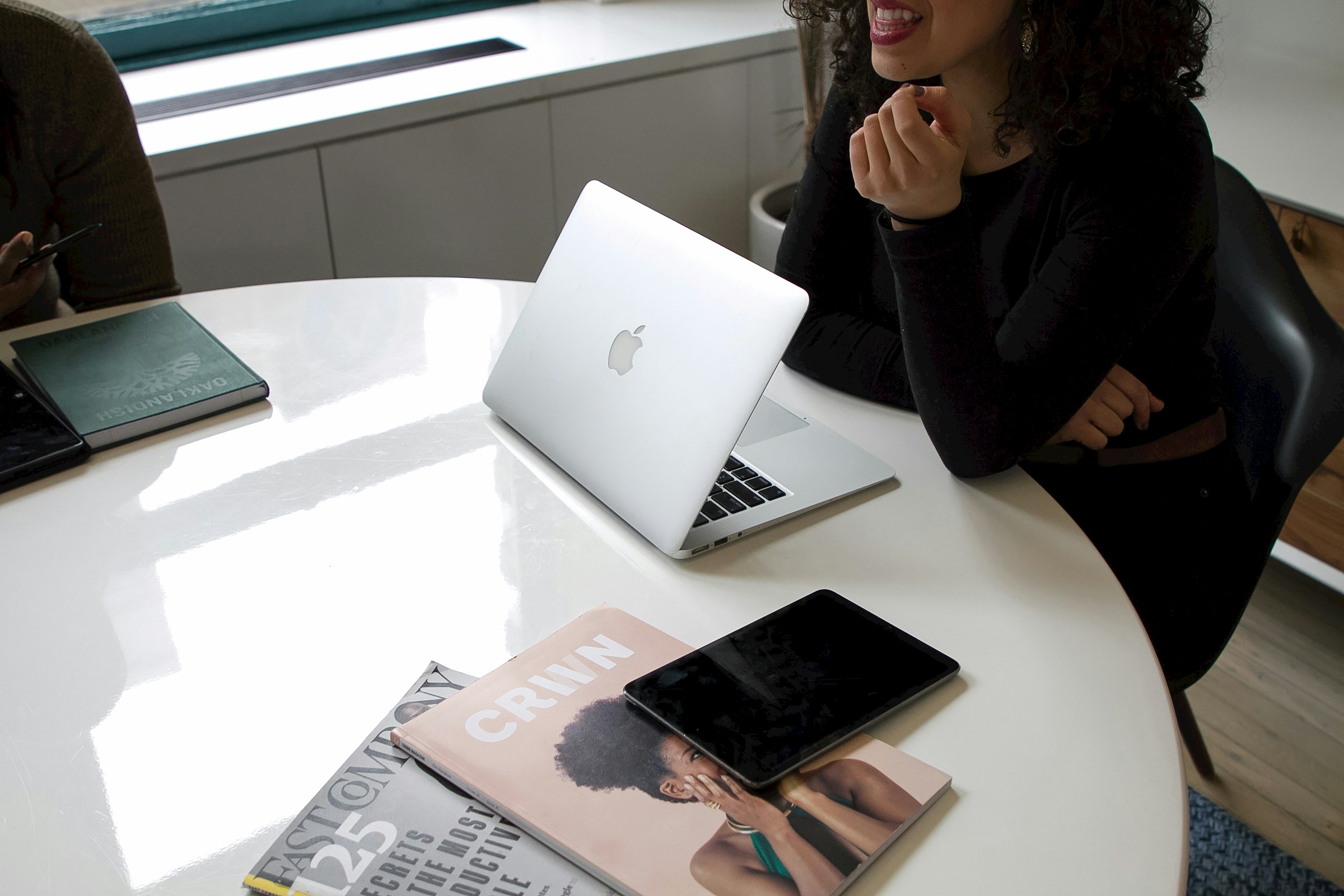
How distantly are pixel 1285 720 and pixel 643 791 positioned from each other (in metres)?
1.46

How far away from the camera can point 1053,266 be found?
96cm

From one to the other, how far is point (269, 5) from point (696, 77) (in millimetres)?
864

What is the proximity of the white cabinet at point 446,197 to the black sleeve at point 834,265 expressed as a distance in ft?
3.01

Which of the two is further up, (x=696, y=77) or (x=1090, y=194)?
(x=1090, y=194)

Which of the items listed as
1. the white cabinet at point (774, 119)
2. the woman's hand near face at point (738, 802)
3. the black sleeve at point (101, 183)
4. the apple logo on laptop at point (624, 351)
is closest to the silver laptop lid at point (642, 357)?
the apple logo on laptop at point (624, 351)

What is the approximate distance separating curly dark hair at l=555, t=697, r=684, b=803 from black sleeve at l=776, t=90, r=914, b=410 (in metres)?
0.51

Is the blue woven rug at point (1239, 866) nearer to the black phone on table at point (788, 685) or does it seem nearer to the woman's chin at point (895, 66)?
the black phone on table at point (788, 685)

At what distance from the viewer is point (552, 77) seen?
1979 mm

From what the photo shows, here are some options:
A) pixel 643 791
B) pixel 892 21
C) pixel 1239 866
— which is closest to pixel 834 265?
pixel 892 21

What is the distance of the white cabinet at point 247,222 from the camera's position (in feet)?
5.60

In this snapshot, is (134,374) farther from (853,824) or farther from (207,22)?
(207,22)

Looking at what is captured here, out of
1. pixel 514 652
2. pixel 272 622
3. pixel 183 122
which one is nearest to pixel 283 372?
pixel 272 622

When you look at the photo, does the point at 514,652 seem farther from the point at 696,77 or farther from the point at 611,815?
the point at 696,77

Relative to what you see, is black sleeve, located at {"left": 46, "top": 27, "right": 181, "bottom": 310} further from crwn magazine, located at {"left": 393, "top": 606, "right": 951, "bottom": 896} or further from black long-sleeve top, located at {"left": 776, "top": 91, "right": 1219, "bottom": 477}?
crwn magazine, located at {"left": 393, "top": 606, "right": 951, "bottom": 896}
